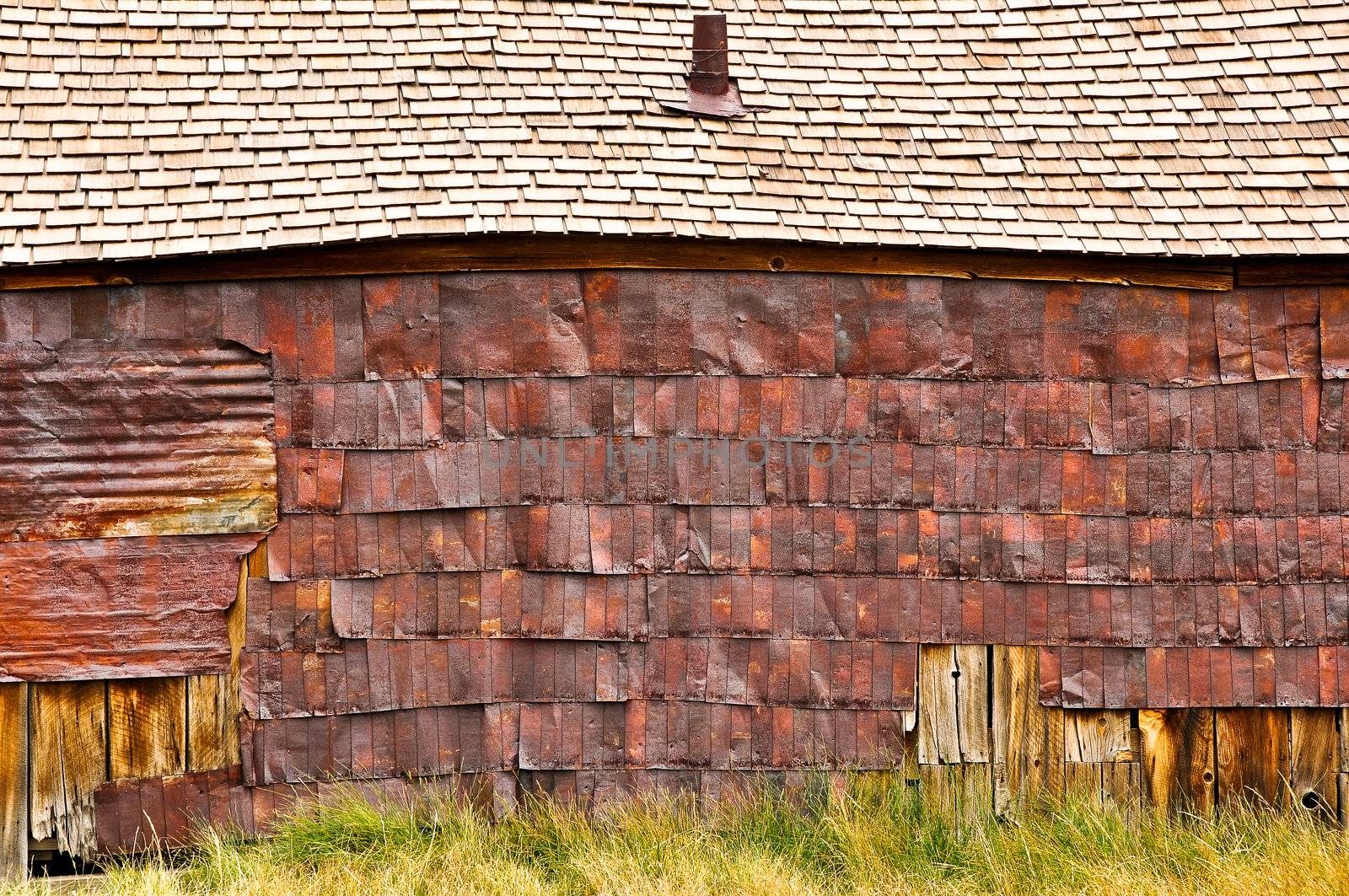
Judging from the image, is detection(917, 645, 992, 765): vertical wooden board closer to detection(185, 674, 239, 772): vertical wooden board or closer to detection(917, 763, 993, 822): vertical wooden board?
detection(917, 763, 993, 822): vertical wooden board

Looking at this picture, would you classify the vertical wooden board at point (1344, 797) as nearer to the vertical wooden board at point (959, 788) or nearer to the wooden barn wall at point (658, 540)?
the wooden barn wall at point (658, 540)

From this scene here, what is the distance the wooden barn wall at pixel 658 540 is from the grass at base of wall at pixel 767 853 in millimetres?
165

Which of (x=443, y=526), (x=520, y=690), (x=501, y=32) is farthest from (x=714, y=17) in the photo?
(x=520, y=690)

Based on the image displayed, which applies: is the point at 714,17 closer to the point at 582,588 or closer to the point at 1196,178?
the point at 1196,178

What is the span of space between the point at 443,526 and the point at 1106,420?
291 centimetres

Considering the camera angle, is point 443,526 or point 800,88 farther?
point 800,88

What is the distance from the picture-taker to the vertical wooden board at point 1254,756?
5.37m

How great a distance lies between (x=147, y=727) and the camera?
5105 millimetres

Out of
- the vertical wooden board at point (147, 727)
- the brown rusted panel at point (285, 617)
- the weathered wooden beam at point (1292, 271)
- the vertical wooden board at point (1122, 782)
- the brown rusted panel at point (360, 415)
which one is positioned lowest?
the vertical wooden board at point (1122, 782)

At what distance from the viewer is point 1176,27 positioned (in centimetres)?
588

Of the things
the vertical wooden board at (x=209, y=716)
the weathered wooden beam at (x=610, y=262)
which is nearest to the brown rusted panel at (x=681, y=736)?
the vertical wooden board at (x=209, y=716)

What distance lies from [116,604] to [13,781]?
0.89 m

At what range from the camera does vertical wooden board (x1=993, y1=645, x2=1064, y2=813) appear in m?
5.33

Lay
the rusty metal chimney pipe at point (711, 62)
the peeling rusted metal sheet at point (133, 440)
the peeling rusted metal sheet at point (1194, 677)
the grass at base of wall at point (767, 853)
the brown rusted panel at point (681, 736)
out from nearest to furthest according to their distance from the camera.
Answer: the grass at base of wall at point (767, 853), the peeling rusted metal sheet at point (133, 440), the brown rusted panel at point (681, 736), the peeling rusted metal sheet at point (1194, 677), the rusty metal chimney pipe at point (711, 62)
